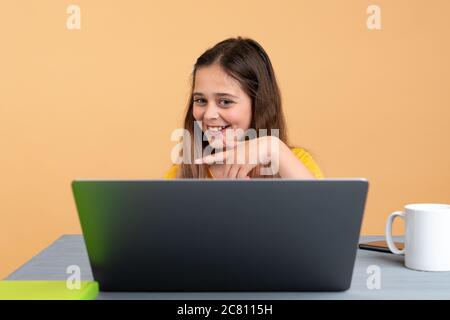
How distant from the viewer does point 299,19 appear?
8.96 feet

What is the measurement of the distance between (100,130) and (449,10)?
5.55ft

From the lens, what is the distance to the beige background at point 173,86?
272 centimetres

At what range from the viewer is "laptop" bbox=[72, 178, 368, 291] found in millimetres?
707

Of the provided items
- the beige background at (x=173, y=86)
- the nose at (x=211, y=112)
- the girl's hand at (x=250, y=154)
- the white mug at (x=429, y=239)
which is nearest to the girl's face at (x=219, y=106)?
the nose at (x=211, y=112)

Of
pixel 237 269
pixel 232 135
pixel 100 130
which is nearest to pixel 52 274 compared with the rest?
pixel 237 269

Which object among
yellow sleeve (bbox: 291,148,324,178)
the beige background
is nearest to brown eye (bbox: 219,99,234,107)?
yellow sleeve (bbox: 291,148,324,178)

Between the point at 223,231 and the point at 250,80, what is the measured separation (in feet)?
3.50

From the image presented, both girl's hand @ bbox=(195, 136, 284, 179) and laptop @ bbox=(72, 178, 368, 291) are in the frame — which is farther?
girl's hand @ bbox=(195, 136, 284, 179)

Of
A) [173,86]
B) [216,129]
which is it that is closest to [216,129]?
[216,129]

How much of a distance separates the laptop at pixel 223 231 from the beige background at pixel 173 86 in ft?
6.45

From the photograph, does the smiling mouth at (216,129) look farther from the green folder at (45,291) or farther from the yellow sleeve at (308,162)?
the green folder at (45,291)

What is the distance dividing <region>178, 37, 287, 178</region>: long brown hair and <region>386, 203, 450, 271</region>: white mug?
2.49ft

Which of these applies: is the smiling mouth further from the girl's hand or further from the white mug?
the white mug

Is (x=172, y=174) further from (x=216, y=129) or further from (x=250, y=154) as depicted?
(x=250, y=154)
